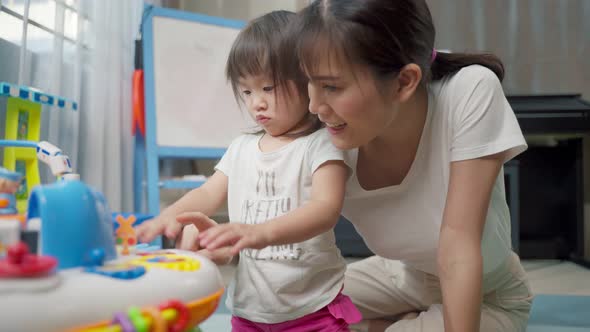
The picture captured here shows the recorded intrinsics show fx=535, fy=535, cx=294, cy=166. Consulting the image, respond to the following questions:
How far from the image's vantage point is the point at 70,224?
Answer: 18.2 inches

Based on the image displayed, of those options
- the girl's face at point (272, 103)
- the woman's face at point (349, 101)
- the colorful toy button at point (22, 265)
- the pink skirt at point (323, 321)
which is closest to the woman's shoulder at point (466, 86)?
the woman's face at point (349, 101)

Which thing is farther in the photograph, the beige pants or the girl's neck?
the beige pants

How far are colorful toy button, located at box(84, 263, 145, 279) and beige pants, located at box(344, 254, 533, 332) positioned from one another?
0.64 m

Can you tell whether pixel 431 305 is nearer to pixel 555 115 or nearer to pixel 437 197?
pixel 437 197

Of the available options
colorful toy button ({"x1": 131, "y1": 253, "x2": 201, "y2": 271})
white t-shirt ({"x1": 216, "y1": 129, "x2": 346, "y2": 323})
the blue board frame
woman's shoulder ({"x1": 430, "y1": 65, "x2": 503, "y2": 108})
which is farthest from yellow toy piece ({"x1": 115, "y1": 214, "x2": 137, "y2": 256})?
the blue board frame

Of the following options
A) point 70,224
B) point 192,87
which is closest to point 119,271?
point 70,224

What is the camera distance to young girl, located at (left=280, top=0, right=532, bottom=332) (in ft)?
2.35

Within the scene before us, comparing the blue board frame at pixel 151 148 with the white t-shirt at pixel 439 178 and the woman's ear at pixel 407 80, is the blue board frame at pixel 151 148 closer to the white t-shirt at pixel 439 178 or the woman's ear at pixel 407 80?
the white t-shirt at pixel 439 178

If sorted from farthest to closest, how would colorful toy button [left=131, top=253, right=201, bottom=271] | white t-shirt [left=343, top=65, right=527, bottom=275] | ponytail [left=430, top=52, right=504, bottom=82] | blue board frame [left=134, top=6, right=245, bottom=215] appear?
blue board frame [left=134, top=6, right=245, bottom=215] → ponytail [left=430, top=52, right=504, bottom=82] → white t-shirt [left=343, top=65, right=527, bottom=275] → colorful toy button [left=131, top=253, right=201, bottom=271]

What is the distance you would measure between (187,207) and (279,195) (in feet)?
0.48

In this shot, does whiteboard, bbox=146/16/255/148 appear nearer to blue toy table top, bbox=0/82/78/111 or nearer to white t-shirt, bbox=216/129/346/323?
blue toy table top, bbox=0/82/78/111

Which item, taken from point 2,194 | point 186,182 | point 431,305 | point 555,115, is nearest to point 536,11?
point 555,115

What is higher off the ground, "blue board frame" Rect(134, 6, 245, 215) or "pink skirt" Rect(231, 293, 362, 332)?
"blue board frame" Rect(134, 6, 245, 215)

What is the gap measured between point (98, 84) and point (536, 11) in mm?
2076
